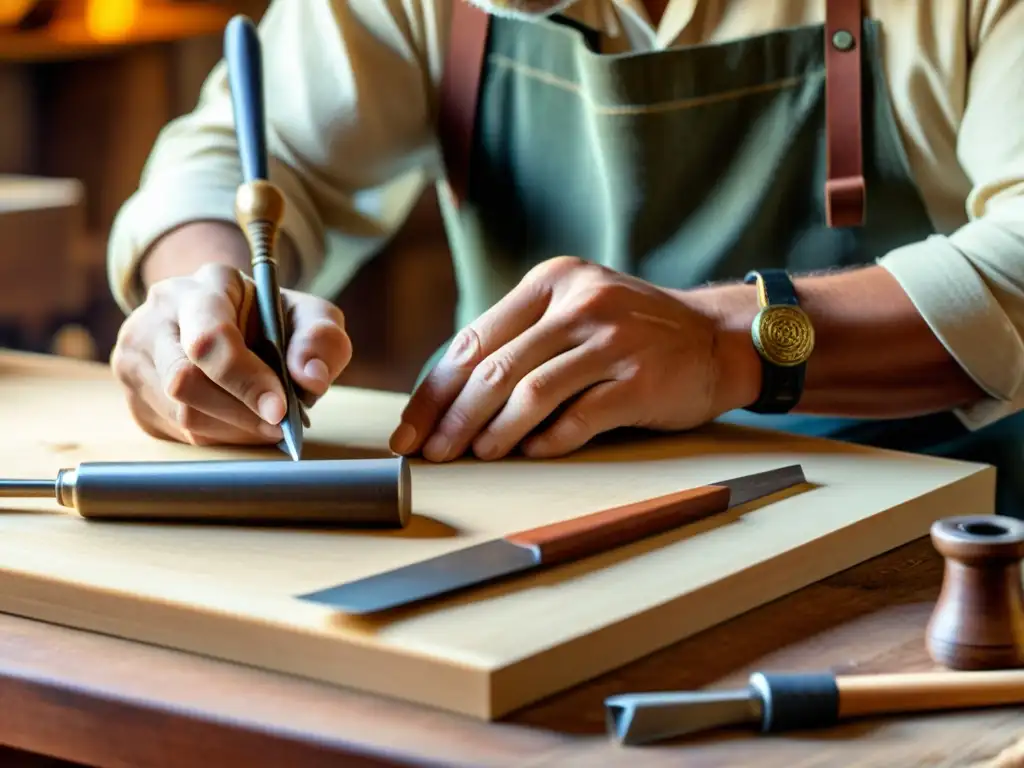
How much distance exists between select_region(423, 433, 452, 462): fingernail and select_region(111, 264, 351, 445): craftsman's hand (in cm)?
8

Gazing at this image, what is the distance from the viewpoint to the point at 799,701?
0.50 m

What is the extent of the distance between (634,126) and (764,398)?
371 mm

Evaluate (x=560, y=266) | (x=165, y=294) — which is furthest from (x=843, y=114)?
(x=165, y=294)

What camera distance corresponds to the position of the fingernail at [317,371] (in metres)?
0.86

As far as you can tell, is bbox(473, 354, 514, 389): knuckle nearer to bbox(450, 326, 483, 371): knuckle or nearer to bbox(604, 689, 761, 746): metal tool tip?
bbox(450, 326, 483, 371): knuckle

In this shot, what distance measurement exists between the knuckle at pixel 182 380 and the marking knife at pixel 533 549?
282 mm

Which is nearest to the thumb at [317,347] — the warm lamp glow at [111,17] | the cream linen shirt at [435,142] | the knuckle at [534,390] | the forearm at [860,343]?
the knuckle at [534,390]

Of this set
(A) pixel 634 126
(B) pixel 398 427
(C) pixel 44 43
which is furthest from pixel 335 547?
(C) pixel 44 43

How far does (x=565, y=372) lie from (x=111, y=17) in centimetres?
189

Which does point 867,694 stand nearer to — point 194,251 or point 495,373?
point 495,373

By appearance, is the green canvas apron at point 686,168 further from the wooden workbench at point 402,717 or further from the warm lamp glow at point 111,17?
the warm lamp glow at point 111,17

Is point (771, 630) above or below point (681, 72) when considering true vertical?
below

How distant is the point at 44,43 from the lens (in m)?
2.69

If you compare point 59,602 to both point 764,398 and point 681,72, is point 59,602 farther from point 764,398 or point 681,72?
point 681,72
